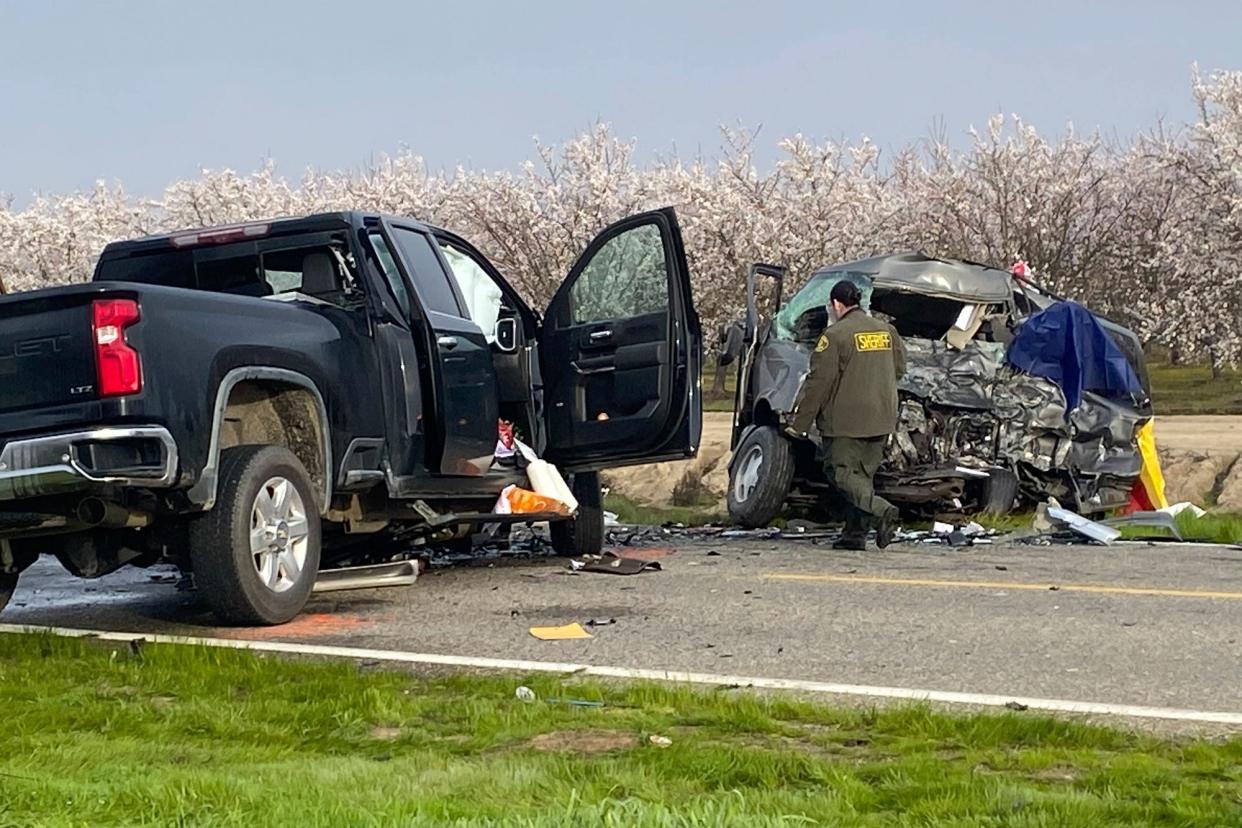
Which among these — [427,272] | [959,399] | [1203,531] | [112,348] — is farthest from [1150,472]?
[112,348]

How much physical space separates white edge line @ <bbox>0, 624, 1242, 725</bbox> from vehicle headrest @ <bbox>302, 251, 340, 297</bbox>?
6.98 ft

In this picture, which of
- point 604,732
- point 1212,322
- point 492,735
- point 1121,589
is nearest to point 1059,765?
point 604,732

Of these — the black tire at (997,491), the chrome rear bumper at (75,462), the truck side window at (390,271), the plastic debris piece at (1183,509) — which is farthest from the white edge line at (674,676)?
the plastic debris piece at (1183,509)

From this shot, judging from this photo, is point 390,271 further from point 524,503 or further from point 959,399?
point 959,399

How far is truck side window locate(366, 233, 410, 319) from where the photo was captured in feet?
28.6

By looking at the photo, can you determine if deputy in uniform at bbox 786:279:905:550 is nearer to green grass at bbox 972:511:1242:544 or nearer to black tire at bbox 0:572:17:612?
green grass at bbox 972:511:1242:544

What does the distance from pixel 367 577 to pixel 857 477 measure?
3.89 metres

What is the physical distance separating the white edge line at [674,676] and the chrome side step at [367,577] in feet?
4.67

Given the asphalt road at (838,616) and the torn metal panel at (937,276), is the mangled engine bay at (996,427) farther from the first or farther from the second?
the asphalt road at (838,616)

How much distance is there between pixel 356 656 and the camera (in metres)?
6.73

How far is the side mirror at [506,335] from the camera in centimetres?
953

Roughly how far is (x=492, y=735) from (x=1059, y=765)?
66.3 inches

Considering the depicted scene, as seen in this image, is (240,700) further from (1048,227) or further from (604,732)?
(1048,227)

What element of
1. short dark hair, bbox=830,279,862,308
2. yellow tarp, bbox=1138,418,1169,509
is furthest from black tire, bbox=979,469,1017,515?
short dark hair, bbox=830,279,862,308
